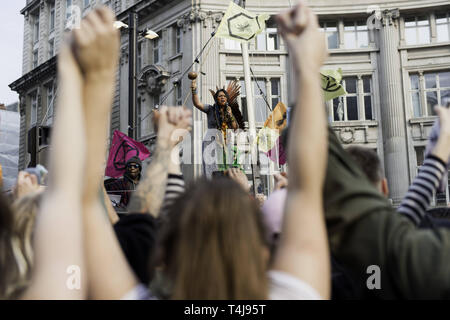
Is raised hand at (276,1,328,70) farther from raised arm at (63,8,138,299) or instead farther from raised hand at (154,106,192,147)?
raised hand at (154,106,192,147)

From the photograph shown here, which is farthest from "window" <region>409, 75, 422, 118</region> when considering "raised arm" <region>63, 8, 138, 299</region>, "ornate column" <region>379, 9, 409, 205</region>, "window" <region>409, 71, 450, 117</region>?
"raised arm" <region>63, 8, 138, 299</region>

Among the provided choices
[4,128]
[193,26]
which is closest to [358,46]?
[193,26]

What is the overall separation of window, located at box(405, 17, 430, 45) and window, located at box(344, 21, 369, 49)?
1.75m

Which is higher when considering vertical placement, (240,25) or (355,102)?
(355,102)

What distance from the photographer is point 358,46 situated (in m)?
21.4

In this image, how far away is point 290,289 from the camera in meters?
1.29

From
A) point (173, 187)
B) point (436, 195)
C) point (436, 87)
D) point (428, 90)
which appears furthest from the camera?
point (436, 87)

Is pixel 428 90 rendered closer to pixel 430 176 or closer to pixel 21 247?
pixel 430 176

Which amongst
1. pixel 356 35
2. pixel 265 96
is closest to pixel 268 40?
pixel 265 96

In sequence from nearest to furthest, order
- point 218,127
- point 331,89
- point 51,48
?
point 331,89 < point 218,127 < point 51,48

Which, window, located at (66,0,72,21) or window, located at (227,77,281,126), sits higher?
window, located at (66,0,72,21)

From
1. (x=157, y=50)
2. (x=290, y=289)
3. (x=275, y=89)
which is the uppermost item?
(x=157, y=50)

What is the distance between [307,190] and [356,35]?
21.8 metres

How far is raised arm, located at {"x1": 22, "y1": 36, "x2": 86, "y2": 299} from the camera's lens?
46.8 inches
